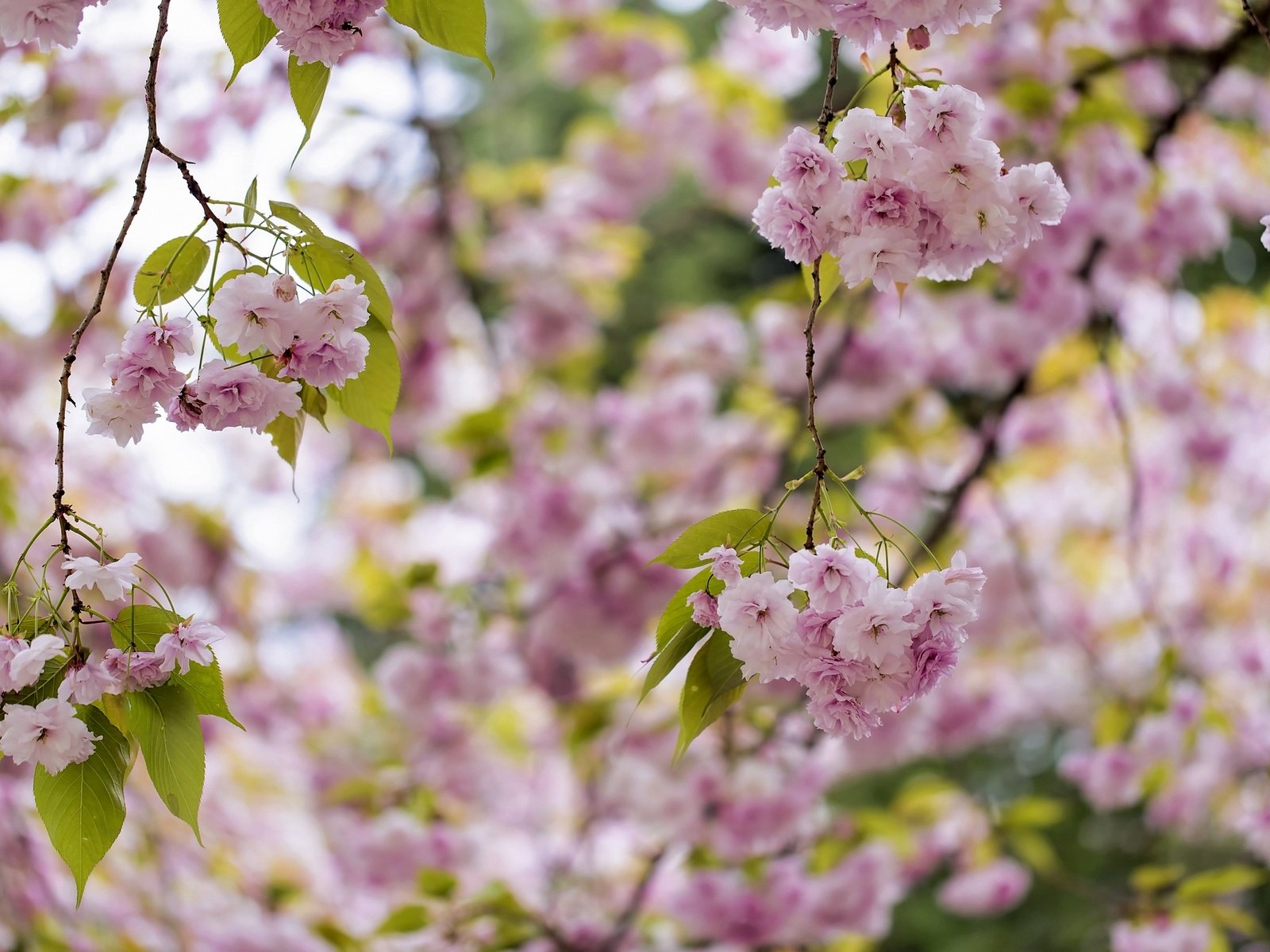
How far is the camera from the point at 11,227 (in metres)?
2.31

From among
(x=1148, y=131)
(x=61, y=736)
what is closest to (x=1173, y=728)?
(x=1148, y=131)

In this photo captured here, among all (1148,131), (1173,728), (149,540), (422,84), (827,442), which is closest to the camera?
(1148,131)

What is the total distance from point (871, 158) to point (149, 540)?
219 centimetres

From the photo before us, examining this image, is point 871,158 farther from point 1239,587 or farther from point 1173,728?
point 1239,587

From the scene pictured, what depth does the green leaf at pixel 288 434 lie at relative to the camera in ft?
2.42

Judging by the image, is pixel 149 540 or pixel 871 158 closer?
pixel 871 158

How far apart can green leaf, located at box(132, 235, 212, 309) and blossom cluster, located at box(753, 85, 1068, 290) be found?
0.34 m

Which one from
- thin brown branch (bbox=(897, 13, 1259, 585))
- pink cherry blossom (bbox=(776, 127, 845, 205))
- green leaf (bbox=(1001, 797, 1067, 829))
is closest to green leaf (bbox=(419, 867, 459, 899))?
thin brown branch (bbox=(897, 13, 1259, 585))

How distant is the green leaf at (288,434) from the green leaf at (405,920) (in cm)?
99

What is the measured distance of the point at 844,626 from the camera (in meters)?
0.62

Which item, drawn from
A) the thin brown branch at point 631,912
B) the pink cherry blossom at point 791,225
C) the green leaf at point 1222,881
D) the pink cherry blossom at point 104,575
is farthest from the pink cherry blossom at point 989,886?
the pink cherry blossom at point 104,575

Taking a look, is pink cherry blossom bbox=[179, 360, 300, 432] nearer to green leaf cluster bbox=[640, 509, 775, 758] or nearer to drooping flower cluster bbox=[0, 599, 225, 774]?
drooping flower cluster bbox=[0, 599, 225, 774]

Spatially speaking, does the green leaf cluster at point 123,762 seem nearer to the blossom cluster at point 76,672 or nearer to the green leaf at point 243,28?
the blossom cluster at point 76,672

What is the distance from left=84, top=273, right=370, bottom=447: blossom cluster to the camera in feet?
2.12
